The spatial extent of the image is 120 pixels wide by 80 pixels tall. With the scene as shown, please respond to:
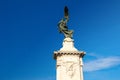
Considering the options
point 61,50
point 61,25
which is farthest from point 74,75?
point 61,25

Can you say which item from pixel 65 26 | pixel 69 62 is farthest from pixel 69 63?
pixel 65 26

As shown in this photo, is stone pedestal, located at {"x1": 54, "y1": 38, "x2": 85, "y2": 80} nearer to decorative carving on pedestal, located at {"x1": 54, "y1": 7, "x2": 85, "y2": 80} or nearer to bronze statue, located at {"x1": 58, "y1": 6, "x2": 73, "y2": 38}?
decorative carving on pedestal, located at {"x1": 54, "y1": 7, "x2": 85, "y2": 80}

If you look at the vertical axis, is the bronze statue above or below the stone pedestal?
above

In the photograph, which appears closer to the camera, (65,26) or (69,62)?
(69,62)

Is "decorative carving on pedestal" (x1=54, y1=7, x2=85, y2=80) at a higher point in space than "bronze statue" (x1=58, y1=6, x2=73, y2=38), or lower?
lower

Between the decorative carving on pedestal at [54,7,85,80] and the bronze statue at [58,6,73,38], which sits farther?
the bronze statue at [58,6,73,38]

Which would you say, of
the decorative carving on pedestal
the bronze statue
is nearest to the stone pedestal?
the decorative carving on pedestal

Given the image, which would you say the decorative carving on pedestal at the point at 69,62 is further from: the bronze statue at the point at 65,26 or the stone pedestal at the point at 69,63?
the bronze statue at the point at 65,26

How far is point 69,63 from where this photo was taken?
40.6m

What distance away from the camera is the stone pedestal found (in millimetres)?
40125

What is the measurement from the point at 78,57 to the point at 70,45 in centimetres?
203

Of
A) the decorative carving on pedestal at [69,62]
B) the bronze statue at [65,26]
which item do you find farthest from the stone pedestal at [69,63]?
the bronze statue at [65,26]

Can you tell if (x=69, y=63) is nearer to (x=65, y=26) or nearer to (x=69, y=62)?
(x=69, y=62)

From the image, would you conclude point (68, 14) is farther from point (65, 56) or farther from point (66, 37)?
point (65, 56)
